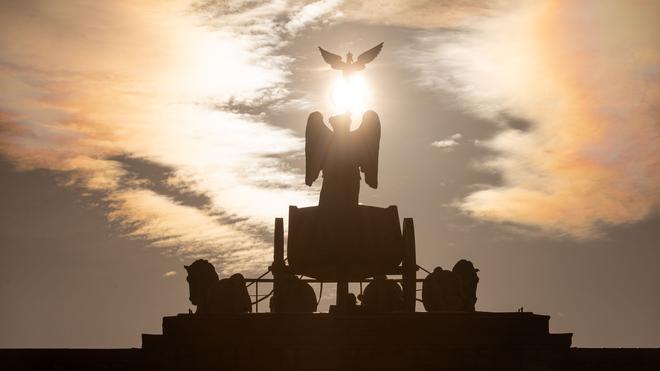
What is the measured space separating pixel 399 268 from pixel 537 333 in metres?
3.81

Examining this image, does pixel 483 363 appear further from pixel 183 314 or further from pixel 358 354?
pixel 183 314

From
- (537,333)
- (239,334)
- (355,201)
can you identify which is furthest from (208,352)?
(537,333)

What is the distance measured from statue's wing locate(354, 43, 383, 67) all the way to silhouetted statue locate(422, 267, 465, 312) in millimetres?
4866

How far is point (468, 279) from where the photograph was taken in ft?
76.1

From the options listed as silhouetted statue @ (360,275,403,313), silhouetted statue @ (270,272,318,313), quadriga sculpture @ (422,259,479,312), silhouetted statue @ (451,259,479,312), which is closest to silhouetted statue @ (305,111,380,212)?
silhouetted statue @ (360,275,403,313)

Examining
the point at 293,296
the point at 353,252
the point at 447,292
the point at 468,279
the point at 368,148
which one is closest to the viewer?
the point at 353,252

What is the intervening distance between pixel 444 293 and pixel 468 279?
0.88m

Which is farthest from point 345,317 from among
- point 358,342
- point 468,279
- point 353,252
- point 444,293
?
point 468,279

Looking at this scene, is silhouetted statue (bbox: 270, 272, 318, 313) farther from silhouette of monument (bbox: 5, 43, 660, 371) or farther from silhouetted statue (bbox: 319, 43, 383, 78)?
silhouetted statue (bbox: 319, 43, 383, 78)

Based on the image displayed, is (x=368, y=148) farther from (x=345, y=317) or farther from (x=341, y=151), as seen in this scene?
(x=345, y=317)

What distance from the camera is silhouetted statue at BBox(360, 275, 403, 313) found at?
22203 mm

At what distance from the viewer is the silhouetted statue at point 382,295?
2220 cm

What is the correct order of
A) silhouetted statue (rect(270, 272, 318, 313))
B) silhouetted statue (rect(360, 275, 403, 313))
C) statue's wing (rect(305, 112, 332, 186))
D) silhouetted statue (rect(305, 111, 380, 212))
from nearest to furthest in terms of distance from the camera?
silhouetted statue (rect(305, 111, 380, 212))
statue's wing (rect(305, 112, 332, 186))
silhouetted statue (rect(360, 275, 403, 313))
silhouetted statue (rect(270, 272, 318, 313))

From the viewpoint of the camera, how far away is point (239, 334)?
64.2 ft
